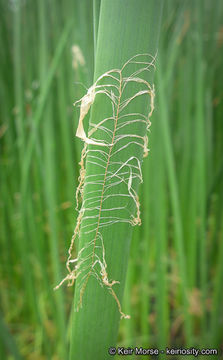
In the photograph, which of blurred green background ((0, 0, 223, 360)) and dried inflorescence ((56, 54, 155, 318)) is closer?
dried inflorescence ((56, 54, 155, 318))

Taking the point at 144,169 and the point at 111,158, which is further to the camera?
the point at 144,169

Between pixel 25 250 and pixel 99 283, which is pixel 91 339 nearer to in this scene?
pixel 99 283

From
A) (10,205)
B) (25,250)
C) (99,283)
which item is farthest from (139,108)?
(10,205)

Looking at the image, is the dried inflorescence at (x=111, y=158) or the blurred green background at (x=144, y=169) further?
the blurred green background at (x=144, y=169)
